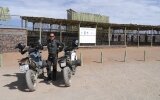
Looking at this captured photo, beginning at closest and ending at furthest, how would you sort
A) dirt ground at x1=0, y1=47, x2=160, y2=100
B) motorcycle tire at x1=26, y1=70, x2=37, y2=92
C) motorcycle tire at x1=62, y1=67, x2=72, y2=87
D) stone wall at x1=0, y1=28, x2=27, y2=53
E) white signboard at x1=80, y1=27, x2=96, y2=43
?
1. dirt ground at x1=0, y1=47, x2=160, y2=100
2. motorcycle tire at x1=26, y1=70, x2=37, y2=92
3. motorcycle tire at x1=62, y1=67, x2=72, y2=87
4. stone wall at x1=0, y1=28, x2=27, y2=53
5. white signboard at x1=80, y1=27, x2=96, y2=43

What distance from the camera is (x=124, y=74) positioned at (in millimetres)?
13648

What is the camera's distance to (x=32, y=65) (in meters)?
10.4

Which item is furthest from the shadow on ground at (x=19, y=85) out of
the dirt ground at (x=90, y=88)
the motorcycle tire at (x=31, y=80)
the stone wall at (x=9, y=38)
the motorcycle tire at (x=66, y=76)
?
the stone wall at (x=9, y=38)

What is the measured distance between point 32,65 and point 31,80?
60cm

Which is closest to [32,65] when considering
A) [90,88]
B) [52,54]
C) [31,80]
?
[31,80]

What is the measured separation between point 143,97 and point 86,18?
113ft

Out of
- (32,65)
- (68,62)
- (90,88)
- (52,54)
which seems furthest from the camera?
(68,62)

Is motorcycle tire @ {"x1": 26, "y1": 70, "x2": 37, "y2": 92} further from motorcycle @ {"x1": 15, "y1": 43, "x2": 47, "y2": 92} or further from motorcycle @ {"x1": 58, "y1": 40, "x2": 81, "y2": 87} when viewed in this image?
motorcycle @ {"x1": 58, "y1": 40, "x2": 81, "y2": 87}

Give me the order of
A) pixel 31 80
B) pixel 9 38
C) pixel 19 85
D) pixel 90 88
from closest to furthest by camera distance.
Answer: pixel 31 80
pixel 90 88
pixel 19 85
pixel 9 38

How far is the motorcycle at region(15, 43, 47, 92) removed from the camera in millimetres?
9867

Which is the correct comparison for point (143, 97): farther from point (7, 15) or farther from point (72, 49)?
point (7, 15)

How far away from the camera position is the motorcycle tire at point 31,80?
9.77 metres

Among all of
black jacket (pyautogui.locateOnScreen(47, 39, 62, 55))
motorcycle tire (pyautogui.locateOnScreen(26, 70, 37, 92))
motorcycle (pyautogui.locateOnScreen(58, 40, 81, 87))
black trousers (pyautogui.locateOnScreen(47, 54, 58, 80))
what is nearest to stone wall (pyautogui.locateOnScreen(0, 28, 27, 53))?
motorcycle (pyautogui.locateOnScreen(58, 40, 81, 87))

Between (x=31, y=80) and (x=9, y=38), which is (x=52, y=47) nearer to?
(x=31, y=80)
